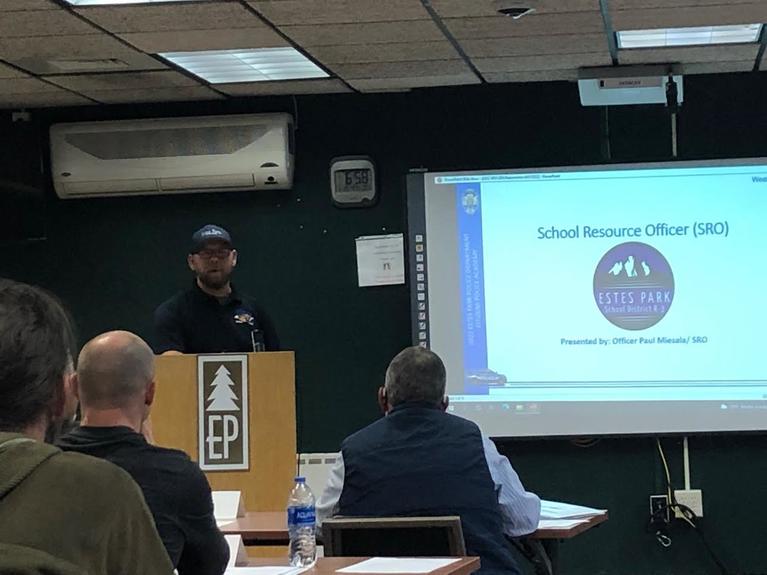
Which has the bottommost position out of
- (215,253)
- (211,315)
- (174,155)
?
(211,315)

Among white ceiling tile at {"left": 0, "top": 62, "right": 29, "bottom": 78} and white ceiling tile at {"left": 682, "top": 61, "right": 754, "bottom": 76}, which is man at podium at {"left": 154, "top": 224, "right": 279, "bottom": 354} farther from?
white ceiling tile at {"left": 682, "top": 61, "right": 754, "bottom": 76}

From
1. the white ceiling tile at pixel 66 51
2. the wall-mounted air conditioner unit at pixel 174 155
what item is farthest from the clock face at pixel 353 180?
the white ceiling tile at pixel 66 51

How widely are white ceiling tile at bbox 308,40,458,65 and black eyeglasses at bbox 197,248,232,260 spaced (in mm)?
932

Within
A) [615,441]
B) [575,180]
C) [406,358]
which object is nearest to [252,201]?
[575,180]

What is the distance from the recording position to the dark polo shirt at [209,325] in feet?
16.6

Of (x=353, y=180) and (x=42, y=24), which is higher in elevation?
(x=42, y=24)

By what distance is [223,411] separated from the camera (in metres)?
4.05

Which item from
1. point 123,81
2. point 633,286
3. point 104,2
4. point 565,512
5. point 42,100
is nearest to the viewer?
point 565,512

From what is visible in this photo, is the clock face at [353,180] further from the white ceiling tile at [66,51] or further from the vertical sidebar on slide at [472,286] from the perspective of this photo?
the white ceiling tile at [66,51]

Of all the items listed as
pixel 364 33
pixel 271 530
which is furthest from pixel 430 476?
pixel 364 33

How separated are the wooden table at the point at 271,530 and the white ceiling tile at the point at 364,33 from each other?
1842 mm

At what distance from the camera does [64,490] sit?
123 cm

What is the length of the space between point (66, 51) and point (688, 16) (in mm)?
2426

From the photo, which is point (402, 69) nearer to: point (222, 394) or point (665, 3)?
point (665, 3)
